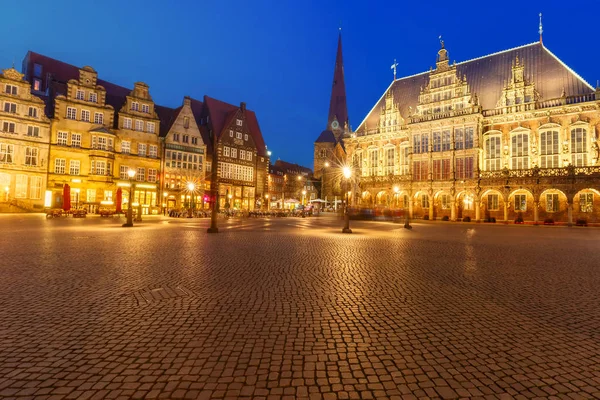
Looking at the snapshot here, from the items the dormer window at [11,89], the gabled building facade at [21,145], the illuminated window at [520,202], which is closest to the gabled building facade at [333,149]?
the illuminated window at [520,202]

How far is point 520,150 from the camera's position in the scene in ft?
119

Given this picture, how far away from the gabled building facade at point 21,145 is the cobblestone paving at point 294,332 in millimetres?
35829

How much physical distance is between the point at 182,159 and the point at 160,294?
44508mm

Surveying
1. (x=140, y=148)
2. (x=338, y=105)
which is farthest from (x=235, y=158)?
(x=338, y=105)

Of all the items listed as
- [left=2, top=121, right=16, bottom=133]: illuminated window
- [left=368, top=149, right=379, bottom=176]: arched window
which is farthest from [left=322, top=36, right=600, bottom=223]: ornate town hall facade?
[left=2, top=121, right=16, bottom=133]: illuminated window

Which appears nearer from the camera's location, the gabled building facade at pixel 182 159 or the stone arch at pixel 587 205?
the stone arch at pixel 587 205

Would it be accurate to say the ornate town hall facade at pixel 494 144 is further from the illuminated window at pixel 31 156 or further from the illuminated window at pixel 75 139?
the illuminated window at pixel 31 156

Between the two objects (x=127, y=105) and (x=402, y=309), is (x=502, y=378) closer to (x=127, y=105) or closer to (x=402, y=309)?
(x=402, y=309)

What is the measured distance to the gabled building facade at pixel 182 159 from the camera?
45.5 meters

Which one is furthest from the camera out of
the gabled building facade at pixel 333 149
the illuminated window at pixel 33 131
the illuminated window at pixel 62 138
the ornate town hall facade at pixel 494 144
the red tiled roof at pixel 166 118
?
the gabled building facade at pixel 333 149

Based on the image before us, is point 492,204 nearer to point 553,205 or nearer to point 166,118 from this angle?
point 553,205

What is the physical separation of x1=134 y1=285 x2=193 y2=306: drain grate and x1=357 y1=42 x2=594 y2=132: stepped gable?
142 feet

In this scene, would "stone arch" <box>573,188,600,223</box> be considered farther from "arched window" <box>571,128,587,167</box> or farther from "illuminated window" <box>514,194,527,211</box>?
"illuminated window" <box>514,194,527,211</box>

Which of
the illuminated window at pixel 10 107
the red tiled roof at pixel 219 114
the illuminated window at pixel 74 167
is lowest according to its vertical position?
the illuminated window at pixel 74 167
